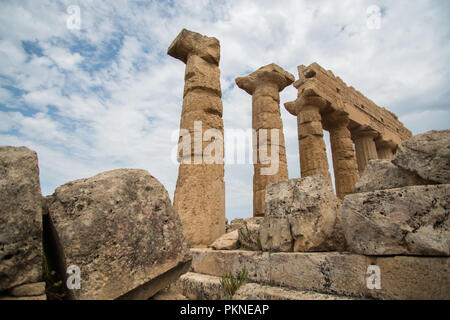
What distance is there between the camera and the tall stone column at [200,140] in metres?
5.28

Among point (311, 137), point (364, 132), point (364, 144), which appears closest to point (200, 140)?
point (311, 137)

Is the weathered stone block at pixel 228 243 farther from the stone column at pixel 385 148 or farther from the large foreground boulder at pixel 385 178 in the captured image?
the stone column at pixel 385 148

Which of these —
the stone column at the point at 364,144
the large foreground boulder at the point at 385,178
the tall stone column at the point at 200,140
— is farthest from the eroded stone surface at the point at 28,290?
the stone column at the point at 364,144

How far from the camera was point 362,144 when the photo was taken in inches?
521

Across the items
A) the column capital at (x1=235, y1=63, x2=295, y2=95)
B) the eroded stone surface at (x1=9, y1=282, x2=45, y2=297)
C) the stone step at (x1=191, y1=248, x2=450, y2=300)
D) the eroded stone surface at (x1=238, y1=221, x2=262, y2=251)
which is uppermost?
the column capital at (x1=235, y1=63, x2=295, y2=95)

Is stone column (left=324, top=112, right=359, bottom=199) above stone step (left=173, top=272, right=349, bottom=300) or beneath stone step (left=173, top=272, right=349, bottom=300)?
above

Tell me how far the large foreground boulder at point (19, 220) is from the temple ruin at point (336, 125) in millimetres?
9297

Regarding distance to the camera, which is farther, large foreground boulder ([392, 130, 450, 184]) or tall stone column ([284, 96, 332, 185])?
tall stone column ([284, 96, 332, 185])

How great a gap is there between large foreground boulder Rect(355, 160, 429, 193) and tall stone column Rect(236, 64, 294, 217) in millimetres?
5917

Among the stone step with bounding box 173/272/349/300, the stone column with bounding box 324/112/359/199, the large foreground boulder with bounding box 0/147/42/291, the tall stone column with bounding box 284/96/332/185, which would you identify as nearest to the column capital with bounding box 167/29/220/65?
the stone step with bounding box 173/272/349/300

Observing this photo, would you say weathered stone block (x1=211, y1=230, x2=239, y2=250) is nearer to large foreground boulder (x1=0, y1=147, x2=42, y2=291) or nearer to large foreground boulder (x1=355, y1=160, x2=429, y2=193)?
large foreground boulder (x1=355, y1=160, x2=429, y2=193)

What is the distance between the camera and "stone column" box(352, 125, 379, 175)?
12922 mm

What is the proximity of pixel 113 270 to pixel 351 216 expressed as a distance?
2.08 metres

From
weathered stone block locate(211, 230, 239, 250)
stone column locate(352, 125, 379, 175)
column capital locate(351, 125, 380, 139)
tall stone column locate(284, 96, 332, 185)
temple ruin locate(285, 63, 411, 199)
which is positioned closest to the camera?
weathered stone block locate(211, 230, 239, 250)
